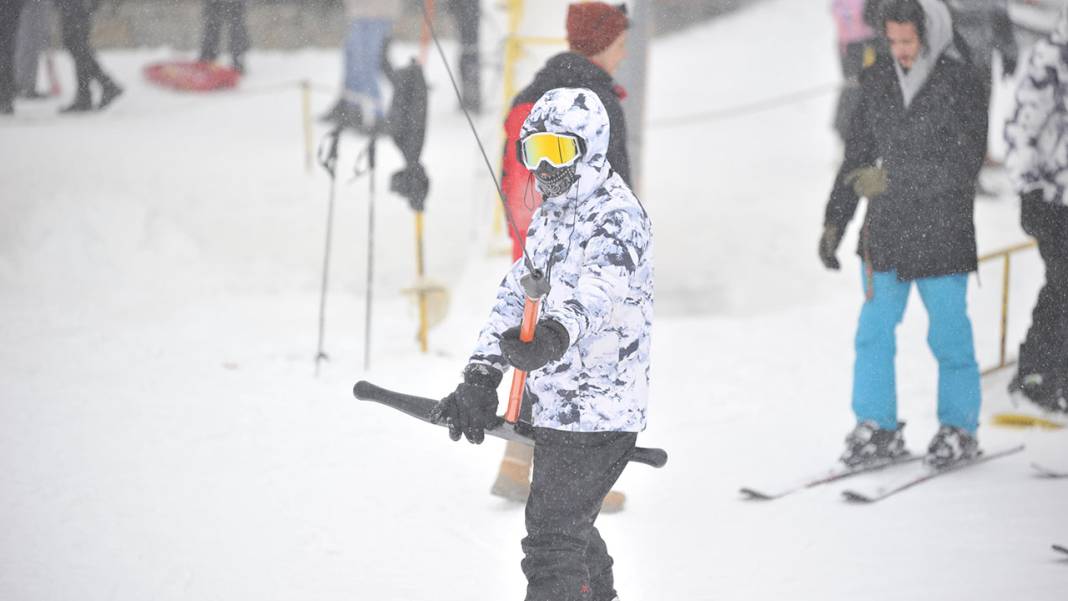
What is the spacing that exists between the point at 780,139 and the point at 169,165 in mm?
6227

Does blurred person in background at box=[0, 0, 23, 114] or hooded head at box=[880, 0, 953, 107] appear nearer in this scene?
hooded head at box=[880, 0, 953, 107]

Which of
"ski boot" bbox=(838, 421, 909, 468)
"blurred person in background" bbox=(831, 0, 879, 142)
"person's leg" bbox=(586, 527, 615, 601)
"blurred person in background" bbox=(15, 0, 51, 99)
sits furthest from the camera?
"blurred person in background" bbox=(831, 0, 879, 142)

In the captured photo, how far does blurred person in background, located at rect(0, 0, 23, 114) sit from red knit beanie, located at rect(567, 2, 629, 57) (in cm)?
582

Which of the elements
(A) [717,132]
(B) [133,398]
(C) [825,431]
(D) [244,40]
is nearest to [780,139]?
(A) [717,132]

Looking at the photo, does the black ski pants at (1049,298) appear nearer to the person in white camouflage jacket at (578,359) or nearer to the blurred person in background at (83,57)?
the person in white camouflage jacket at (578,359)

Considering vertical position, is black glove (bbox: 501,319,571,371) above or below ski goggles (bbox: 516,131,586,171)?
below

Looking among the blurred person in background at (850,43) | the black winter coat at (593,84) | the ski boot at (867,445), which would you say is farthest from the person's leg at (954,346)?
the blurred person in background at (850,43)

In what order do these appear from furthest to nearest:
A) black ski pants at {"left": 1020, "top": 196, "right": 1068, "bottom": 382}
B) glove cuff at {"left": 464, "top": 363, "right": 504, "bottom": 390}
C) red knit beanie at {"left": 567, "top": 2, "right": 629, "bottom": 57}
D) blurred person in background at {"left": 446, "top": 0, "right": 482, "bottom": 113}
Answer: blurred person in background at {"left": 446, "top": 0, "right": 482, "bottom": 113}
black ski pants at {"left": 1020, "top": 196, "right": 1068, "bottom": 382}
red knit beanie at {"left": 567, "top": 2, "right": 629, "bottom": 57}
glove cuff at {"left": 464, "top": 363, "right": 504, "bottom": 390}

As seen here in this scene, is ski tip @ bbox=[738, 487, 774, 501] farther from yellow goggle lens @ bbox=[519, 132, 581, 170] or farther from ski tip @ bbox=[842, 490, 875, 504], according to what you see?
yellow goggle lens @ bbox=[519, 132, 581, 170]

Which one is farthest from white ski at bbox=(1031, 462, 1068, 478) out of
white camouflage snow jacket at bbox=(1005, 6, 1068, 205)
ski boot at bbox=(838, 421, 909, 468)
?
white camouflage snow jacket at bbox=(1005, 6, 1068, 205)

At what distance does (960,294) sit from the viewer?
5.01 meters

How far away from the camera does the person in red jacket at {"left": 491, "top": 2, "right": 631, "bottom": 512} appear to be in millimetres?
4656

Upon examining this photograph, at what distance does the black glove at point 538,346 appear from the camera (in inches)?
116

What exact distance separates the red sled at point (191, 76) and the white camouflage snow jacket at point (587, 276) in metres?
9.35
